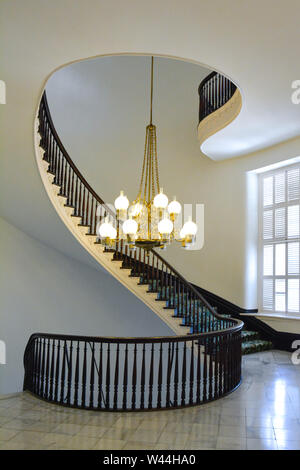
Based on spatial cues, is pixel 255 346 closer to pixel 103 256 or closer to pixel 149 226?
pixel 103 256

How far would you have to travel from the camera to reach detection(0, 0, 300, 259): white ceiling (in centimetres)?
390

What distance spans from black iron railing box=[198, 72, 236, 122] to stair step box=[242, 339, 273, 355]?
4.52 m

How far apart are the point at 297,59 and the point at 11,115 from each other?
152 inches

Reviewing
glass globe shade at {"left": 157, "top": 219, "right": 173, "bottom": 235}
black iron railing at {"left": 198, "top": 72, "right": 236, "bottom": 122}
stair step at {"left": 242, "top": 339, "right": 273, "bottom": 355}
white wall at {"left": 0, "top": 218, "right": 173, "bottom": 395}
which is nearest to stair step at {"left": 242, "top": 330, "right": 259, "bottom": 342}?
stair step at {"left": 242, "top": 339, "right": 273, "bottom": 355}

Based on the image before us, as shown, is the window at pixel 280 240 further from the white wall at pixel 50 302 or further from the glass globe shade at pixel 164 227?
the glass globe shade at pixel 164 227

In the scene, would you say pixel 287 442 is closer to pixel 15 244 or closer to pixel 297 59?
pixel 297 59

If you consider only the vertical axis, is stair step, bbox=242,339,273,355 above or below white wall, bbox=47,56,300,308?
below

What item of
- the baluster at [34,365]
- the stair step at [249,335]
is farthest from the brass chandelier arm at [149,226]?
the stair step at [249,335]

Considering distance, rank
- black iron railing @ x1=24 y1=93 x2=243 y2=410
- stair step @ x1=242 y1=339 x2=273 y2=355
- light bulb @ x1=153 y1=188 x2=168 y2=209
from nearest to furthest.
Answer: black iron railing @ x1=24 y1=93 x2=243 y2=410 < light bulb @ x1=153 y1=188 x2=168 y2=209 < stair step @ x1=242 y1=339 x2=273 y2=355

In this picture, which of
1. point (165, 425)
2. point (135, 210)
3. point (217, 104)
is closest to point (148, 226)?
point (135, 210)

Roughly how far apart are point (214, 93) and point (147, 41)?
3730mm

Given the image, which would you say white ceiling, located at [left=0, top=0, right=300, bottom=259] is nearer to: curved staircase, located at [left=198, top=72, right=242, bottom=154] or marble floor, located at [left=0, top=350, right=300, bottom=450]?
curved staircase, located at [left=198, top=72, right=242, bottom=154]

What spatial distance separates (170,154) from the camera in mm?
10258
